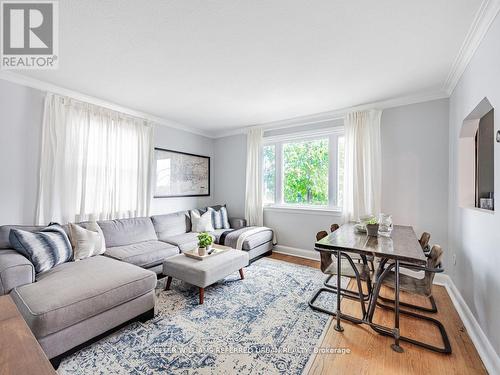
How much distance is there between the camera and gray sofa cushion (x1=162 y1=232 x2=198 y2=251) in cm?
344

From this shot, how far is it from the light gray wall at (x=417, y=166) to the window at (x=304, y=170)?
0.71 metres

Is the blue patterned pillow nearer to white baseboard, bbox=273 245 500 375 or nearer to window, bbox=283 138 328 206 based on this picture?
window, bbox=283 138 328 206

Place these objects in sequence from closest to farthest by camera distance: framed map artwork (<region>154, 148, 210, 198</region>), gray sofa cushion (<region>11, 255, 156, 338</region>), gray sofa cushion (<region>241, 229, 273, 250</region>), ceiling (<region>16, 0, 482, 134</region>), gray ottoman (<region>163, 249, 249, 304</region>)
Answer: gray sofa cushion (<region>11, 255, 156, 338</region>), ceiling (<region>16, 0, 482, 134</region>), gray ottoman (<region>163, 249, 249, 304</region>), gray sofa cushion (<region>241, 229, 273, 250</region>), framed map artwork (<region>154, 148, 210, 198</region>)

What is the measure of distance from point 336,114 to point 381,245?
248 centimetres

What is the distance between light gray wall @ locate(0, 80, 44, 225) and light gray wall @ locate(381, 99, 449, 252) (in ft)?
15.3

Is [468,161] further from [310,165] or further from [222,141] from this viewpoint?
[222,141]

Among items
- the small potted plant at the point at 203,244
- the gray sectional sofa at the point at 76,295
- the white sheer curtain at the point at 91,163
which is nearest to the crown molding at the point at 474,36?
the small potted plant at the point at 203,244

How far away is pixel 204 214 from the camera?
14.2 ft

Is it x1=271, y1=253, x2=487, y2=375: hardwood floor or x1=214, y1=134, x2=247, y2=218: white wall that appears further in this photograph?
x1=214, y1=134, x2=247, y2=218: white wall

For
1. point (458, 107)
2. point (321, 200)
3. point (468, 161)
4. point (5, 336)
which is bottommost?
point (5, 336)

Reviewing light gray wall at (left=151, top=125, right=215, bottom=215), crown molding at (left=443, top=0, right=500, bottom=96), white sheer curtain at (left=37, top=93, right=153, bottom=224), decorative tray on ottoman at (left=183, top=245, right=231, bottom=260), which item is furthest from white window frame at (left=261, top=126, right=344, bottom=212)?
white sheer curtain at (left=37, top=93, right=153, bottom=224)

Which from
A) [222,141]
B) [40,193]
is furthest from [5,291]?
[222,141]

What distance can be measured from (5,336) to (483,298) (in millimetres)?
2976

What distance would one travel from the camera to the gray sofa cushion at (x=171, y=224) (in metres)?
3.79
